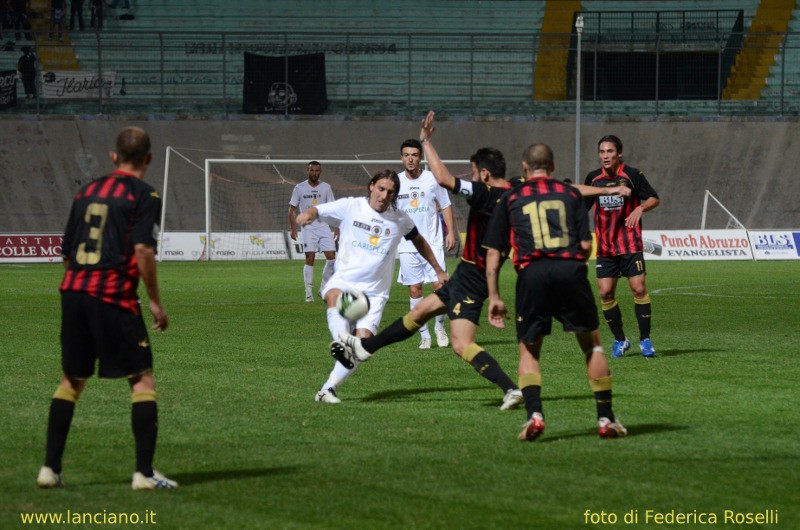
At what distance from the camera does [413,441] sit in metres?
7.81

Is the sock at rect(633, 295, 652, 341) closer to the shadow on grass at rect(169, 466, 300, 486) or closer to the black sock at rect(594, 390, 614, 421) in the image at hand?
the black sock at rect(594, 390, 614, 421)

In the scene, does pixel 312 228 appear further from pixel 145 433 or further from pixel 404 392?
pixel 145 433

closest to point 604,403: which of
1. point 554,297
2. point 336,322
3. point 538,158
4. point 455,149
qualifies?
point 554,297

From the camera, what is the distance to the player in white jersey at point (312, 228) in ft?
68.4

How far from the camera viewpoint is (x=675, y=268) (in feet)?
101

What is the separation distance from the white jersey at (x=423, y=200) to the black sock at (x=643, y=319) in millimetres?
2543

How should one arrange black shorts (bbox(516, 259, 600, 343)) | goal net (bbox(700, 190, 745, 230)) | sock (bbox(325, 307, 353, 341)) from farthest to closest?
goal net (bbox(700, 190, 745, 230)) → sock (bbox(325, 307, 353, 341)) → black shorts (bbox(516, 259, 600, 343))

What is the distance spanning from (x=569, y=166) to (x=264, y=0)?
1304 centimetres

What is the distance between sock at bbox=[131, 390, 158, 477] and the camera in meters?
6.36

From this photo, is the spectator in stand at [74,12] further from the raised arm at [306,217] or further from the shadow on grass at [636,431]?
the shadow on grass at [636,431]

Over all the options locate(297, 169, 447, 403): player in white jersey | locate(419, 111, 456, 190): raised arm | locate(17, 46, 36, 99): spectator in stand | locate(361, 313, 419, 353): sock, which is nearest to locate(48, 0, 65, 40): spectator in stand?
locate(17, 46, 36, 99): spectator in stand

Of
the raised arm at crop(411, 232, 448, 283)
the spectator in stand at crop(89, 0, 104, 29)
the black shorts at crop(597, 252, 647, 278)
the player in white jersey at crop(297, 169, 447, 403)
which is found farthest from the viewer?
the spectator in stand at crop(89, 0, 104, 29)

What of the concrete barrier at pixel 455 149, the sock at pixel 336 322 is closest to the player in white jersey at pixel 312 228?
the sock at pixel 336 322

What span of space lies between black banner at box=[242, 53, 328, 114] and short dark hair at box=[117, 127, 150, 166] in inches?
1283
